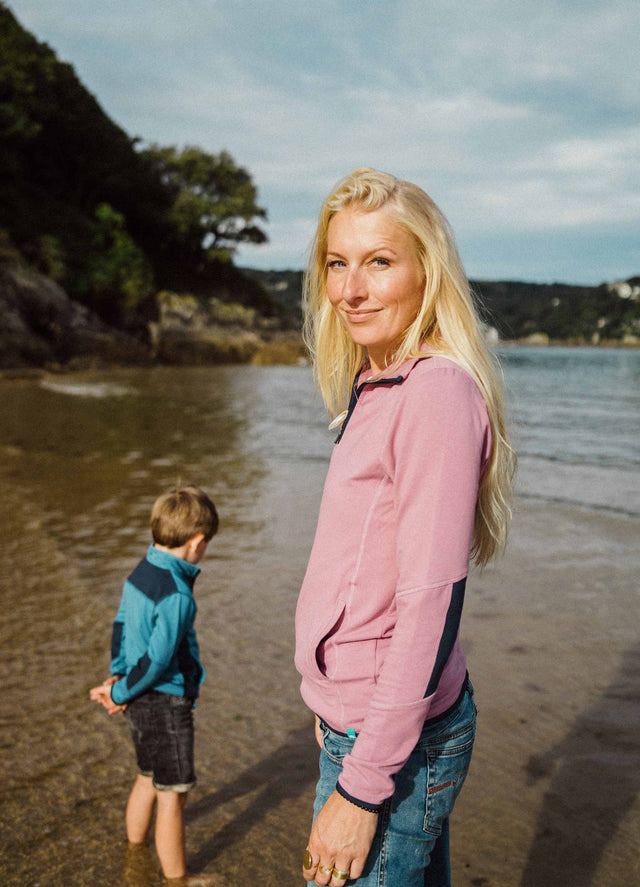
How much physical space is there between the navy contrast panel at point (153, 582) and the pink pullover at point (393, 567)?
1176 mm

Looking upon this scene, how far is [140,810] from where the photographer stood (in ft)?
8.79

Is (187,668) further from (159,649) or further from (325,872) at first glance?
(325,872)

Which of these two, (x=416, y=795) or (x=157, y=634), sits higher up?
(x=416, y=795)

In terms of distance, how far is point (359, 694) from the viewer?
1.39 m

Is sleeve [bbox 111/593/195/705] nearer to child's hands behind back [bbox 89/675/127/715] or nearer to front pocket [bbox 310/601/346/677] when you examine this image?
child's hands behind back [bbox 89/675/127/715]

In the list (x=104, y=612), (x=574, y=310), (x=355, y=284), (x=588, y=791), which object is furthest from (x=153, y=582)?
(x=574, y=310)

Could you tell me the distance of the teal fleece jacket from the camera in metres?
2.51

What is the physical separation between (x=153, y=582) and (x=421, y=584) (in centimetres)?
157

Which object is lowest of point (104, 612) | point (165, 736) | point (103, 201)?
point (104, 612)

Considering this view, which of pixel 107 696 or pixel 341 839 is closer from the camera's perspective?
pixel 341 839

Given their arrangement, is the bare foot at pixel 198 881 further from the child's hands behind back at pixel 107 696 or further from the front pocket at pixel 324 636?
the front pocket at pixel 324 636

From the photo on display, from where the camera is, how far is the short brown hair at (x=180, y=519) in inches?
105

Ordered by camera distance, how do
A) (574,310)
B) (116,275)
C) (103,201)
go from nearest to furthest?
(116,275)
(103,201)
(574,310)

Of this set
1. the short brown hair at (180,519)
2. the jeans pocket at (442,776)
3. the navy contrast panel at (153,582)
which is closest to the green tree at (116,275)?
the short brown hair at (180,519)
